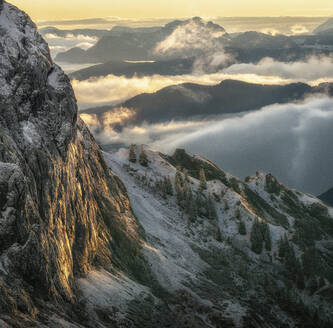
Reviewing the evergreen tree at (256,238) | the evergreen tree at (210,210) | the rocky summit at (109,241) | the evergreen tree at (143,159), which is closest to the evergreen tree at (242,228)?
the rocky summit at (109,241)

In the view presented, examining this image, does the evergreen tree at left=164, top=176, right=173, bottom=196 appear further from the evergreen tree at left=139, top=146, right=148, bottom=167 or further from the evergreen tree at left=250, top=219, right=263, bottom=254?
the evergreen tree at left=250, top=219, right=263, bottom=254

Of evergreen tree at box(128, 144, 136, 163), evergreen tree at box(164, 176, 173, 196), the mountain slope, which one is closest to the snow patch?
the mountain slope

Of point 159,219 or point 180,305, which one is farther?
point 159,219

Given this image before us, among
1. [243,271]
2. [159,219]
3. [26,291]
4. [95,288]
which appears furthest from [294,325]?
[26,291]

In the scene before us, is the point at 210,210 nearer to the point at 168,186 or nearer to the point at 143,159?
the point at 168,186

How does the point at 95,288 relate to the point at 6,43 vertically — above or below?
below

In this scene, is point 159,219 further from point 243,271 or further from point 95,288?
point 95,288

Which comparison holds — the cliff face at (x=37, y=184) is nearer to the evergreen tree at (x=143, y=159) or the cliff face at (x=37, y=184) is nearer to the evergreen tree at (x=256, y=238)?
the evergreen tree at (x=256, y=238)
